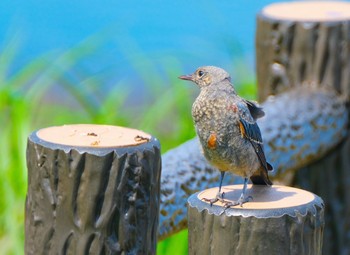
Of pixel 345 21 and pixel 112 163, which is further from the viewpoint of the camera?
pixel 345 21

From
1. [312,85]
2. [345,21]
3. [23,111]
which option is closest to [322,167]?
[312,85]

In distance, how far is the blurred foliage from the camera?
12.4 feet

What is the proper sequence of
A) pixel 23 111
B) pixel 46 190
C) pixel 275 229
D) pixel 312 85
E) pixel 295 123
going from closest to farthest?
pixel 275 229 < pixel 46 190 < pixel 295 123 < pixel 312 85 < pixel 23 111

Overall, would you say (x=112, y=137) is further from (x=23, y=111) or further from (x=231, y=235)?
(x=23, y=111)

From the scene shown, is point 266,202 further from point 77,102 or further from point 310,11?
point 77,102

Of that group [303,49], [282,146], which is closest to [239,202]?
[282,146]

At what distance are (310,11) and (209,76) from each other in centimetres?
126

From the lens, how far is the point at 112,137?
192 centimetres

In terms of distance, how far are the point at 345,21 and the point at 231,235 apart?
1484mm

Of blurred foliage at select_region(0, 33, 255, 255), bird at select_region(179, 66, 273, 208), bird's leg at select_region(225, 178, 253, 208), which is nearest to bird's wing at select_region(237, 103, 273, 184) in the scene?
bird at select_region(179, 66, 273, 208)

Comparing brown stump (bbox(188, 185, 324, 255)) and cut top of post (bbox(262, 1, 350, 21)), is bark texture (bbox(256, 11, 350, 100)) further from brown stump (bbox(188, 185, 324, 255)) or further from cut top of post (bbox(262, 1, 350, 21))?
brown stump (bbox(188, 185, 324, 255))

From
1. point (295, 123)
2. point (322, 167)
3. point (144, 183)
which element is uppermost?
point (144, 183)

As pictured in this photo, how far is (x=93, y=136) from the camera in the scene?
1.91 meters

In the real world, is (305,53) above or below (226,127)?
below
